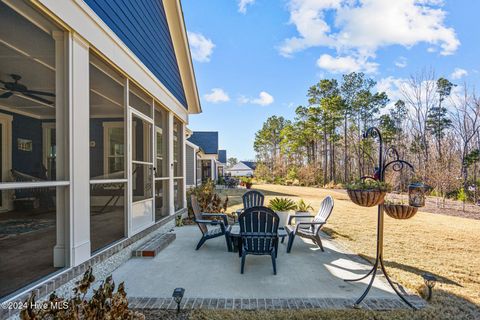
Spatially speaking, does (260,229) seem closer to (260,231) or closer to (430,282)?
(260,231)

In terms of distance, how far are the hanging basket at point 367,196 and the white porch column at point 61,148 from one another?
331 cm

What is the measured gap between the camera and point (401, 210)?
321cm

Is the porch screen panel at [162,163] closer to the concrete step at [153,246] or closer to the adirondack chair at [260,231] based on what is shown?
the concrete step at [153,246]

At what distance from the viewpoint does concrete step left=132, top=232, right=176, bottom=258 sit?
4590 mm

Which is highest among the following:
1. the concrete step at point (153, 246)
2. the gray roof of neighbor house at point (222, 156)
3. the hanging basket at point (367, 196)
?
the gray roof of neighbor house at point (222, 156)

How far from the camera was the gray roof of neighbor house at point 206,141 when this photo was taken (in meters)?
23.2

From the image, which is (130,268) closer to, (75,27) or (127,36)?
(75,27)

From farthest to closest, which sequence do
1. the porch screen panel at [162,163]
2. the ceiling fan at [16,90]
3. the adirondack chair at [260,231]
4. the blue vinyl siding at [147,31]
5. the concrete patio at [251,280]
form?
1. the porch screen panel at [162,163]
2. the ceiling fan at [16,90]
3. the adirondack chair at [260,231]
4. the blue vinyl siding at [147,31]
5. the concrete patio at [251,280]

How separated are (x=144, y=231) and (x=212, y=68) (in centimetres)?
1628

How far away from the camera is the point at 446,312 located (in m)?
2.94

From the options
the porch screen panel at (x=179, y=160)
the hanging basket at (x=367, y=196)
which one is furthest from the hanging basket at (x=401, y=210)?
the porch screen panel at (x=179, y=160)

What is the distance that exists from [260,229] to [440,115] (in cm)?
2581

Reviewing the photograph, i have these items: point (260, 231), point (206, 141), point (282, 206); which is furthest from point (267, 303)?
point (206, 141)

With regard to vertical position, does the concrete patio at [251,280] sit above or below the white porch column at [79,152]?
below
